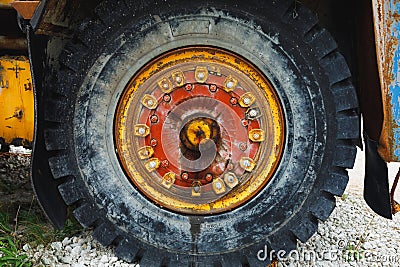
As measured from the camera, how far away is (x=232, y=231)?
2309 mm

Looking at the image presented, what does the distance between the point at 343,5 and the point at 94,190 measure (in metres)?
1.55

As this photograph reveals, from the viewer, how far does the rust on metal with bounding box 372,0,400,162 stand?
209 cm

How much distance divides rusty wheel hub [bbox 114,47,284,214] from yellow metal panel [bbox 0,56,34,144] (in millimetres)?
598

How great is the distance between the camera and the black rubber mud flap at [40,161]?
218 centimetres

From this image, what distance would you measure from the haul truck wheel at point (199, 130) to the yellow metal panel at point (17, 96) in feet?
1.29

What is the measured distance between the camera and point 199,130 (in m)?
2.31

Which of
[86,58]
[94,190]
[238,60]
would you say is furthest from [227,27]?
[94,190]

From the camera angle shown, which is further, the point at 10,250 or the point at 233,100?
the point at 10,250

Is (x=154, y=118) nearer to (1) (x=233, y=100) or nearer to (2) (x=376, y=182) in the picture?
(1) (x=233, y=100)

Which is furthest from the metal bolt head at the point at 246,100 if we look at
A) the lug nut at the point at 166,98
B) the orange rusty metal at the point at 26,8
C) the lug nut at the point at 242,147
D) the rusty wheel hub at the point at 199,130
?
the orange rusty metal at the point at 26,8

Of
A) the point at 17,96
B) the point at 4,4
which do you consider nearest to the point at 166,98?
the point at 17,96

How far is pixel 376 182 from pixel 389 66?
87 centimetres

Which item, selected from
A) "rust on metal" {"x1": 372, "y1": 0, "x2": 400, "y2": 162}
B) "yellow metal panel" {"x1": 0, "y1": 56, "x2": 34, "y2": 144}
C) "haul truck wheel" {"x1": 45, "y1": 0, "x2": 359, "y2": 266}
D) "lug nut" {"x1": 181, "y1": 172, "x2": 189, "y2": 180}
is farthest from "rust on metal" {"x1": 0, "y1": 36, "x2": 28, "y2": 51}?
"rust on metal" {"x1": 372, "y1": 0, "x2": 400, "y2": 162}

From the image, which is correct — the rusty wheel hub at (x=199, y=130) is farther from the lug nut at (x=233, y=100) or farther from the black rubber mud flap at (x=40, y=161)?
the black rubber mud flap at (x=40, y=161)
